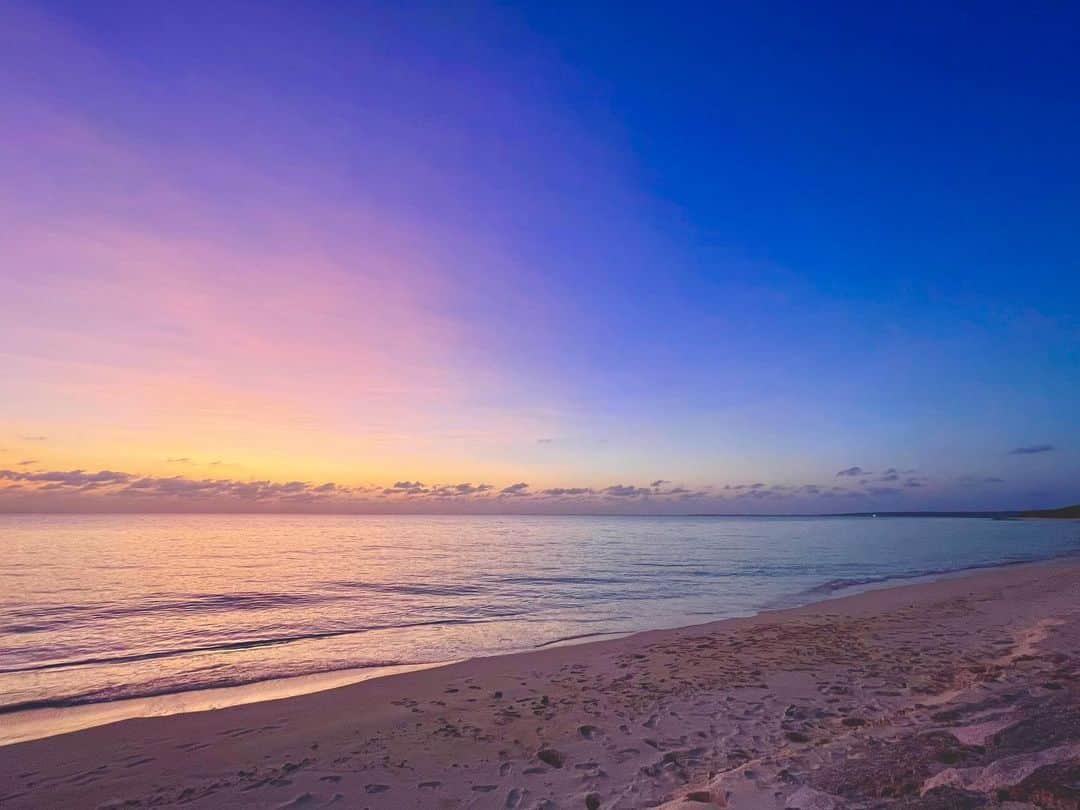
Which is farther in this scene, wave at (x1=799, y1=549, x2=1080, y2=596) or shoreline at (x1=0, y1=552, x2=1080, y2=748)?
wave at (x1=799, y1=549, x2=1080, y2=596)

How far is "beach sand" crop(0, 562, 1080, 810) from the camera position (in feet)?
21.3

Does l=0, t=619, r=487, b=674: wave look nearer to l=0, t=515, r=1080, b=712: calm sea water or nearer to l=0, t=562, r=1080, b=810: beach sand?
l=0, t=515, r=1080, b=712: calm sea water

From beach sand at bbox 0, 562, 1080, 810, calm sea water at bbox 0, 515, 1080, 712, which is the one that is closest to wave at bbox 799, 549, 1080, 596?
calm sea water at bbox 0, 515, 1080, 712

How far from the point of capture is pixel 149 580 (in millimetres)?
31688

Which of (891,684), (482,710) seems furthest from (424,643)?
(891,684)

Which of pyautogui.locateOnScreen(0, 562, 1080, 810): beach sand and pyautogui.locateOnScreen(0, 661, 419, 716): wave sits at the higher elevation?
pyautogui.locateOnScreen(0, 562, 1080, 810): beach sand

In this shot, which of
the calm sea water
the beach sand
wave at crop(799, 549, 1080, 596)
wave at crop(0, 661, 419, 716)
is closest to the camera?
the beach sand

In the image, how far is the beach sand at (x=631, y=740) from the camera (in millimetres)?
6480

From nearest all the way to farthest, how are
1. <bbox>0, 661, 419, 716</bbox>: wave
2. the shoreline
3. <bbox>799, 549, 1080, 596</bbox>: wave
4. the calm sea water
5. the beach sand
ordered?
the beach sand
the shoreline
<bbox>0, 661, 419, 716</bbox>: wave
the calm sea water
<bbox>799, 549, 1080, 596</bbox>: wave

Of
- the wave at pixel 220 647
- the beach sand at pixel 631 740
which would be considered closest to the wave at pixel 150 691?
the beach sand at pixel 631 740

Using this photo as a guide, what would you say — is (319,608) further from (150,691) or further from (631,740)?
(631,740)

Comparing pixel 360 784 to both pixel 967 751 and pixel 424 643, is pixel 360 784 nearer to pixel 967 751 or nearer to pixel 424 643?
pixel 967 751

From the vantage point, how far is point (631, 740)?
8273 mm

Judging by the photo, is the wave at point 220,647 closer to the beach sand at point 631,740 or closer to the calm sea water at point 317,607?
the calm sea water at point 317,607
